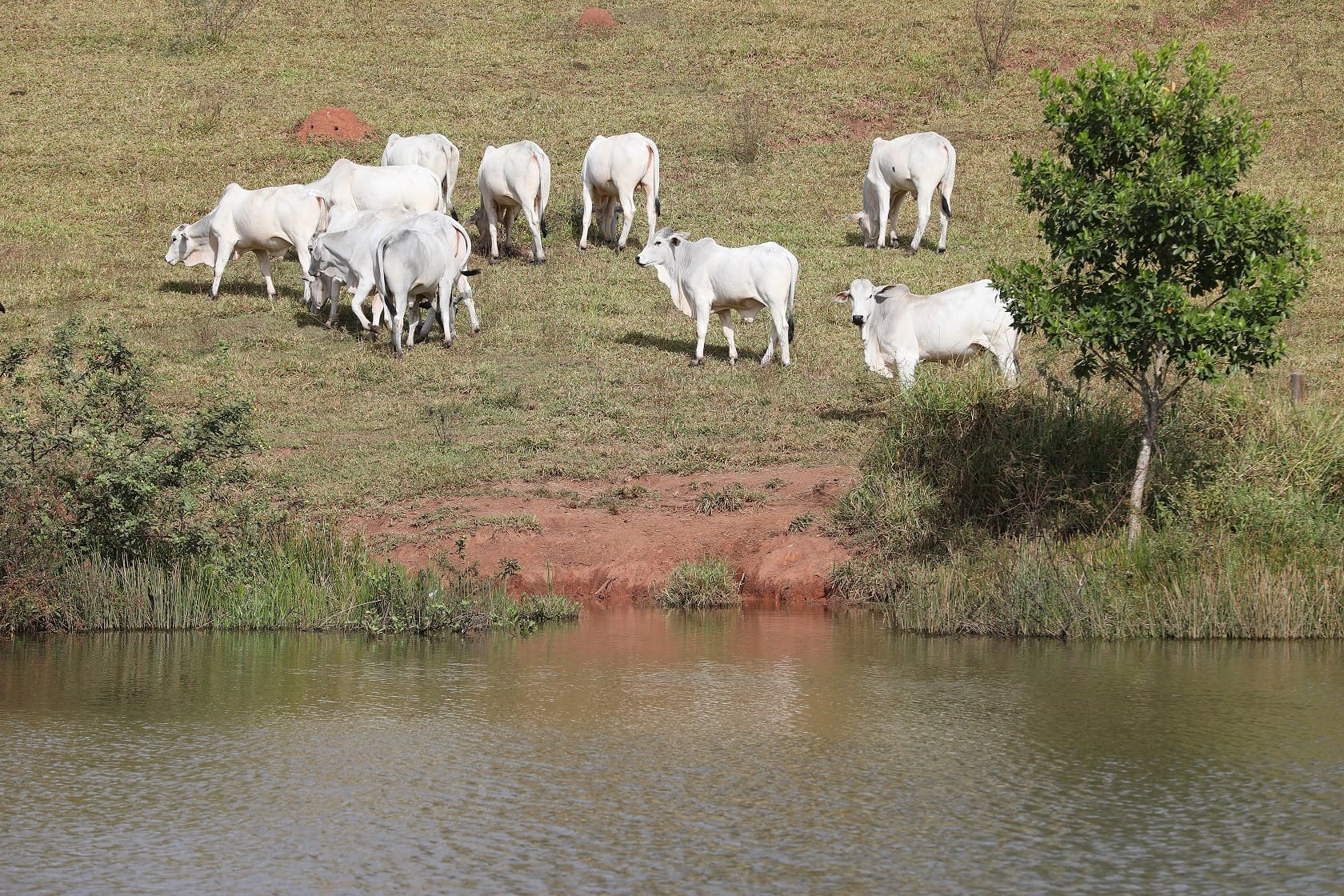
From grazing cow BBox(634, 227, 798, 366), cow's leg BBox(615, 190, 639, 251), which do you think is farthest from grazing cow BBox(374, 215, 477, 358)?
cow's leg BBox(615, 190, 639, 251)

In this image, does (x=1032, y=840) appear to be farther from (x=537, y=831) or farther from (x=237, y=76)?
(x=237, y=76)

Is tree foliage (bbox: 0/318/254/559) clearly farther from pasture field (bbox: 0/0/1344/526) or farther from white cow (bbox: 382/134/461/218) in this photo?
white cow (bbox: 382/134/461/218)

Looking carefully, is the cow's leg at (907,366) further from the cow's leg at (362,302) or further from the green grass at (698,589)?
the cow's leg at (362,302)

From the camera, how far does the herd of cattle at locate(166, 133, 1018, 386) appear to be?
1426cm

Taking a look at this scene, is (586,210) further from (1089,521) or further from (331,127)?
(1089,521)

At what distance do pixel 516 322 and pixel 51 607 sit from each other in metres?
8.43

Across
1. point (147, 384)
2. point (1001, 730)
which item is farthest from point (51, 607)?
point (1001, 730)

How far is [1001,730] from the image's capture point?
7324mm

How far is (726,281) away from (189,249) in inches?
302

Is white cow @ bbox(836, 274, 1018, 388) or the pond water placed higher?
white cow @ bbox(836, 274, 1018, 388)

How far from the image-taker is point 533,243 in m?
21.4

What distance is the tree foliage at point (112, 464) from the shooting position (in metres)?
10.2

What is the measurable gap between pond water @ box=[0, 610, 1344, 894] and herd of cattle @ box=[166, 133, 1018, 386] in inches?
192

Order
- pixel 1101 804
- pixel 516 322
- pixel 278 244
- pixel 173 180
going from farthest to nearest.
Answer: pixel 173 180, pixel 278 244, pixel 516 322, pixel 1101 804
